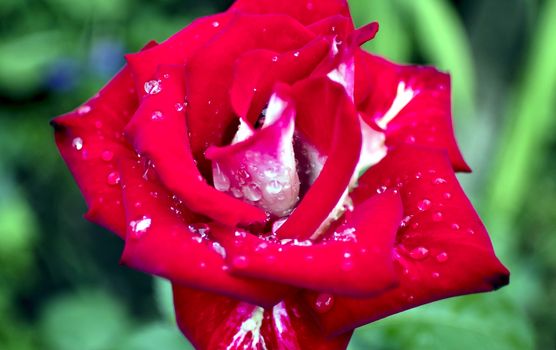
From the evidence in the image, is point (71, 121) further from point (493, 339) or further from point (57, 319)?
point (57, 319)

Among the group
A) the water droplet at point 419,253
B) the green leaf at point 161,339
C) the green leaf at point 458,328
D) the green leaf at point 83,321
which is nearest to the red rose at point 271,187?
the water droplet at point 419,253

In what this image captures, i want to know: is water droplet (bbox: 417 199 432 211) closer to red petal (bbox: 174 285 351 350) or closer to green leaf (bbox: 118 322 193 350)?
red petal (bbox: 174 285 351 350)


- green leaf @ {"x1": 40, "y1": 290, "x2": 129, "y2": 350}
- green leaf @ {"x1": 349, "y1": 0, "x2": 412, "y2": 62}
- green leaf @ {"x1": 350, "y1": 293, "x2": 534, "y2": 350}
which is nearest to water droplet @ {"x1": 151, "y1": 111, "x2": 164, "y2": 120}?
green leaf @ {"x1": 350, "y1": 293, "x2": 534, "y2": 350}

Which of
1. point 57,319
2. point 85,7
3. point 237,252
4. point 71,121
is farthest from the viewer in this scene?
point 85,7

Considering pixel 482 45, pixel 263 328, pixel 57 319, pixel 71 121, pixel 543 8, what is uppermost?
pixel 71 121

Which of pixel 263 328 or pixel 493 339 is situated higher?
pixel 263 328

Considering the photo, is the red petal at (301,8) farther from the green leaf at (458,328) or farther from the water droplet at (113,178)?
the green leaf at (458,328)

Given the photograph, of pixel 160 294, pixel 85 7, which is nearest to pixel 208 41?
pixel 160 294

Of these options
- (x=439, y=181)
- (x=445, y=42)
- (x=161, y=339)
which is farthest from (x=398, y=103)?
(x=445, y=42)
